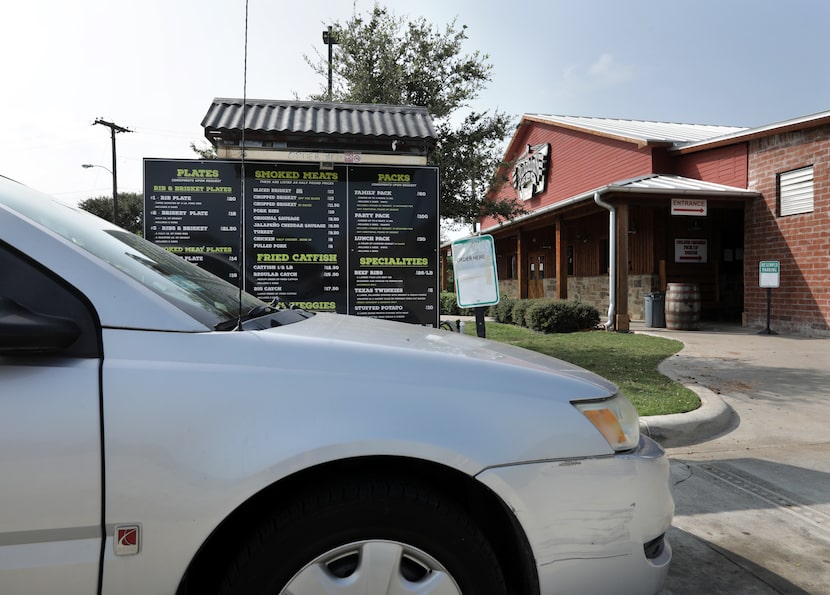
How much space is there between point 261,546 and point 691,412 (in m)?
4.52

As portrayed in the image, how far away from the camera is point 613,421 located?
1704mm

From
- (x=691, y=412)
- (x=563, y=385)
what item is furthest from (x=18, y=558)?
(x=691, y=412)

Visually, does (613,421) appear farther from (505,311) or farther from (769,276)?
(505,311)

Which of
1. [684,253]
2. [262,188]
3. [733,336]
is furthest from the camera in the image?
[684,253]

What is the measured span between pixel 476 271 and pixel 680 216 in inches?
511

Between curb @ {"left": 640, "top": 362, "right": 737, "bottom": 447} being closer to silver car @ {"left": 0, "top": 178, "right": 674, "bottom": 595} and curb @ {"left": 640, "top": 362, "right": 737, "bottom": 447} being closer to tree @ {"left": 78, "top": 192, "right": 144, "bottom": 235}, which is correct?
silver car @ {"left": 0, "top": 178, "right": 674, "bottom": 595}

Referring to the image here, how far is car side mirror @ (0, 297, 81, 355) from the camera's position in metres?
1.26

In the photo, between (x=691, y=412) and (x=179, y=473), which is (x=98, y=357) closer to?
(x=179, y=473)

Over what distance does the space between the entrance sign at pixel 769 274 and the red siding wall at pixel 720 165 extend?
2397 millimetres

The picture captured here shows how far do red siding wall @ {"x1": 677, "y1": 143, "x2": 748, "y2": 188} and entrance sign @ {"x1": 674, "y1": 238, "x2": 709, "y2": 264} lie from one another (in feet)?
6.27

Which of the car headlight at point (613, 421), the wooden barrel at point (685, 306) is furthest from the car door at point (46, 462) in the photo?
the wooden barrel at point (685, 306)

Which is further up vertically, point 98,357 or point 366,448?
point 98,357

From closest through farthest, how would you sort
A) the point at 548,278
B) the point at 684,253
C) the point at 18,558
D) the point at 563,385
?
the point at 18,558
the point at 563,385
the point at 684,253
the point at 548,278

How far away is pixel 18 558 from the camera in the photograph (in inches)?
50.3
